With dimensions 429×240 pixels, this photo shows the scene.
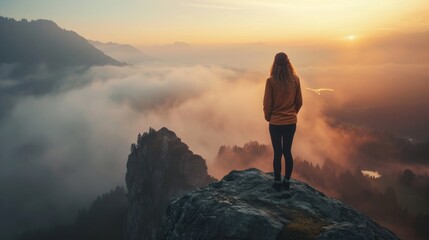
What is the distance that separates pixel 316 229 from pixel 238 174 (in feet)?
21.9

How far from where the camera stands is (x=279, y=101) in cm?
1617

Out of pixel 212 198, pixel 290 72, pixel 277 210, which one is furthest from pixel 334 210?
pixel 290 72

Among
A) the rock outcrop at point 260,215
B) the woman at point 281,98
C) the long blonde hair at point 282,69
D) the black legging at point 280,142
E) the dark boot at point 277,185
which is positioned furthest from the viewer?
the dark boot at point 277,185

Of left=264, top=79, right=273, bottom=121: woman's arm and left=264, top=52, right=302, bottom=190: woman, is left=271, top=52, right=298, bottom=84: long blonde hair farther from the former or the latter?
left=264, top=79, right=273, bottom=121: woman's arm

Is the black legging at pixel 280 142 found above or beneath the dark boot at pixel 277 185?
above

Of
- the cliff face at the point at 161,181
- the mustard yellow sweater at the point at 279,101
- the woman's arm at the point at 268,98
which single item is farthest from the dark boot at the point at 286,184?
the cliff face at the point at 161,181

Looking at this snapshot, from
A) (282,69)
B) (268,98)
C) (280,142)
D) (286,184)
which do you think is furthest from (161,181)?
(282,69)

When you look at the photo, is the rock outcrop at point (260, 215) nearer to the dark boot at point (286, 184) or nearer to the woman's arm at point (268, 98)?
the dark boot at point (286, 184)

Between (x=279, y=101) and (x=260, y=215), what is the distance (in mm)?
5274

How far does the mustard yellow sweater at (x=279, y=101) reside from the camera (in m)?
16.1

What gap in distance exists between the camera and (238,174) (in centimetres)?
1903

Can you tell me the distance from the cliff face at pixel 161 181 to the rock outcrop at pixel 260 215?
16584cm

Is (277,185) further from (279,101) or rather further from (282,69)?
(282,69)

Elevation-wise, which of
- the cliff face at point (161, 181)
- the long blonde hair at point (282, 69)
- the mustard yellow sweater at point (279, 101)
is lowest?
the cliff face at point (161, 181)
